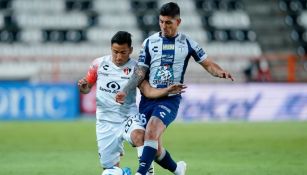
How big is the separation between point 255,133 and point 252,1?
47.3ft

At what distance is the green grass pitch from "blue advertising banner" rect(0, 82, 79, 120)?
82 centimetres

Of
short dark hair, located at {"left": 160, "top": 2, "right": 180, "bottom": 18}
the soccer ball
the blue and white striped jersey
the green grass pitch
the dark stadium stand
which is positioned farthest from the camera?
the dark stadium stand

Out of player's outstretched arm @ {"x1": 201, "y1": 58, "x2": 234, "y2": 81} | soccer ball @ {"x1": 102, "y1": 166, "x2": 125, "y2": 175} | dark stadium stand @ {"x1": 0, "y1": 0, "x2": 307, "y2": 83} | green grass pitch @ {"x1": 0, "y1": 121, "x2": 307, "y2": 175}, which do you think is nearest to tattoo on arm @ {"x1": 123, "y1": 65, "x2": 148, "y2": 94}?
player's outstretched arm @ {"x1": 201, "y1": 58, "x2": 234, "y2": 81}

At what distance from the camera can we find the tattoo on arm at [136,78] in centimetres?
857

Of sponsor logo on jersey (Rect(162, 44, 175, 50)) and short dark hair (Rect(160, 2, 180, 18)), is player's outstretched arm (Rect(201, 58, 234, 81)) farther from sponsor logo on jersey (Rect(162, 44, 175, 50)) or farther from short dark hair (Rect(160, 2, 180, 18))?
short dark hair (Rect(160, 2, 180, 18))

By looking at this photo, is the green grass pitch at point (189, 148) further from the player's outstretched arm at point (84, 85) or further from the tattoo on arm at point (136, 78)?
the tattoo on arm at point (136, 78)

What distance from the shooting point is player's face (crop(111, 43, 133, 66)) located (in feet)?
28.0

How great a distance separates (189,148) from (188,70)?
10030mm

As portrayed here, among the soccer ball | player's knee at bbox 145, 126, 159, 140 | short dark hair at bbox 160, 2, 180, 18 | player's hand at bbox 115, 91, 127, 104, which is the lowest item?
the soccer ball

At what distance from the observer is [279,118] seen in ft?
73.5

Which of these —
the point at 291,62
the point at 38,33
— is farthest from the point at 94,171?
the point at 38,33

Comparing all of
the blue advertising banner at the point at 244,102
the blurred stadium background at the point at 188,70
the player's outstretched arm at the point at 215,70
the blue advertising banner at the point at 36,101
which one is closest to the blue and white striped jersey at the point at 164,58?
the player's outstretched arm at the point at 215,70

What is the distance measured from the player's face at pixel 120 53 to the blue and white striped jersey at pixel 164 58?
6.5 inches

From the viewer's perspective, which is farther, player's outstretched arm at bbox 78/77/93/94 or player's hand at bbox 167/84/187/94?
player's outstretched arm at bbox 78/77/93/94
